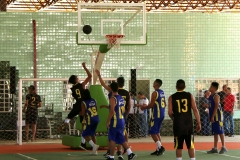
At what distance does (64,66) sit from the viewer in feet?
77.3

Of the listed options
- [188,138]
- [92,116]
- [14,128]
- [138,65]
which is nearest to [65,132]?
[14,128]

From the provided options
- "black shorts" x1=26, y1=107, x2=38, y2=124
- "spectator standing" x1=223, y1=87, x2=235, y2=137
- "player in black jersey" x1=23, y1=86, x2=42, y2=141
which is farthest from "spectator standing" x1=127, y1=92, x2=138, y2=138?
"black shorts" x1=26, y1=107, x2=38, y2=124

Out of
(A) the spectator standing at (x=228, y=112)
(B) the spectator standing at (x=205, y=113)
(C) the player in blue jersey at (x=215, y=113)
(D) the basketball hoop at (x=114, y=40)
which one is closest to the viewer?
(C) the player in blue jersey at (x=215, y=113)

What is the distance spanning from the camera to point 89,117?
14.6m

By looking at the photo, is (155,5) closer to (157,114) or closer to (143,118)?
(143,118)

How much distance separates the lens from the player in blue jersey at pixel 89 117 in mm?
14633

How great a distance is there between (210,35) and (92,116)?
11.5 meters

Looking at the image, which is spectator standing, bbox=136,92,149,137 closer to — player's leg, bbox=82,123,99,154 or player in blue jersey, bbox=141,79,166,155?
player in blue jersey, bbox=141,79,166,155

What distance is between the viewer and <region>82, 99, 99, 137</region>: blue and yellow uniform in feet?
48.0

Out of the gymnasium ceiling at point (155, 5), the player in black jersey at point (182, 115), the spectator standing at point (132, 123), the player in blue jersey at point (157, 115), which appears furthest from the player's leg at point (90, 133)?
the gymnasium ceiling at point (155, 5)

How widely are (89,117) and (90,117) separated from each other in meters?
0.03

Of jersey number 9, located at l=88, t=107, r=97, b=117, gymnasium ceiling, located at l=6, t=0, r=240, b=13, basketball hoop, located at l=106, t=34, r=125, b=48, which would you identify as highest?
gymnasium ceiling, located at l=6, t=0, r=240, b=13

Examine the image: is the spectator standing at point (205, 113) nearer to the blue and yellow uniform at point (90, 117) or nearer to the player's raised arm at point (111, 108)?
the blue and yellow uniform at point (90, 117)

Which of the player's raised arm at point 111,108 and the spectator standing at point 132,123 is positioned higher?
the player's raised arm at point 111,108
